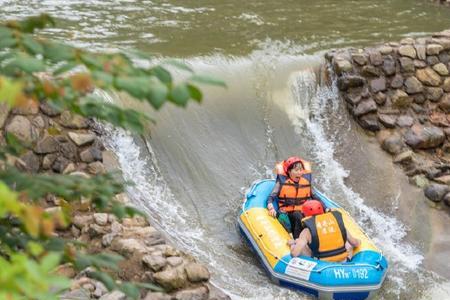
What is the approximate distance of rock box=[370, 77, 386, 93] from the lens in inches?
332

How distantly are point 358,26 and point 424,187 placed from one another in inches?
143

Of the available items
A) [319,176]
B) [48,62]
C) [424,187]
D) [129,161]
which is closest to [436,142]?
[424,187]

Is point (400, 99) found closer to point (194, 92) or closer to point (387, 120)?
point (387, 120)

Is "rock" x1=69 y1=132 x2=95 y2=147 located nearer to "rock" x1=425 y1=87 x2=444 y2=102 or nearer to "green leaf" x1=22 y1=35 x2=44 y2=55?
"rock" x1=425 y1=87 x2=444 y2=102

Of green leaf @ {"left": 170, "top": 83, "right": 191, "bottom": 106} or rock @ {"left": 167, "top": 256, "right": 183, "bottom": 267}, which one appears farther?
rock @ {"left": 167, "top": 256, "right": 183, "bottom": 267}

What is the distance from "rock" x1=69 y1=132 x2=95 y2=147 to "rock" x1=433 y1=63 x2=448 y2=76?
473 centimetres

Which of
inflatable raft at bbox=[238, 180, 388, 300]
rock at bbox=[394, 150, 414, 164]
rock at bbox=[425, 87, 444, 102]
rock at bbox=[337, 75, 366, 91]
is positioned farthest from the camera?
rock at bbox=[425, 87, 444, 102]

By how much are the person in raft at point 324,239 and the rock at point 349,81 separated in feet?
8.61

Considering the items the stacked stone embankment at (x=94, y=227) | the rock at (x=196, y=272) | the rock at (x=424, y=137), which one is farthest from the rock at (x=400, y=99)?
the rock at (x=196, y=272)

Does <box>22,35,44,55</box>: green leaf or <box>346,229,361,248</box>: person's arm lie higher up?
<box>22,35,44,55</box>: green leaf

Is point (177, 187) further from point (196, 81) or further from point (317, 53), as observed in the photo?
point (196, 81)

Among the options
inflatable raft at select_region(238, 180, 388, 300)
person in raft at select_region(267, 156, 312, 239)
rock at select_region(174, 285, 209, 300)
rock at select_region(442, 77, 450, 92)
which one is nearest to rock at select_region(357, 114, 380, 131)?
rock at select_region(442, 77, 450, 92)

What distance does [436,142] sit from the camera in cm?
809

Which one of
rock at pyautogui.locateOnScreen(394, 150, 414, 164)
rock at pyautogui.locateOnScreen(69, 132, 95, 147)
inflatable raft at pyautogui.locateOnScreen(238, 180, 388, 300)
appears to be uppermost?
rock at pyautogui.locateOnScreen(69, 132, 95, 147)
